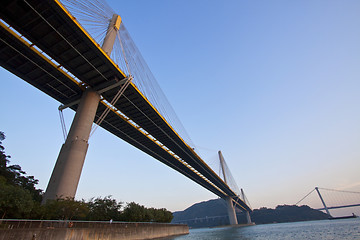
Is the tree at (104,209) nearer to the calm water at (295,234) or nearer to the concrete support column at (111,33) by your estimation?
the calm water at (295,234)

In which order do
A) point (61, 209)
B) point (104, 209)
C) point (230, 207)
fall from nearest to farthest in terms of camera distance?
point (61, 209), point (104, 209), point (230, 207)

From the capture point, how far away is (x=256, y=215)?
515ft

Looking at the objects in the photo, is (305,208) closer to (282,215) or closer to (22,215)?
(282,215)

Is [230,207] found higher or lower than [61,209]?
higher

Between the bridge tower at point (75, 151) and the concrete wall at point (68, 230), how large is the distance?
2.88 metres

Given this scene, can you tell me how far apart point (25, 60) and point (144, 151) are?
27.0 metres

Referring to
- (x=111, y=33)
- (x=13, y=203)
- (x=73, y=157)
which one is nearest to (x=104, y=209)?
(x=73, y=157)

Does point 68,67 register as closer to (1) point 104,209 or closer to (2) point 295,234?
(1) point 104,209

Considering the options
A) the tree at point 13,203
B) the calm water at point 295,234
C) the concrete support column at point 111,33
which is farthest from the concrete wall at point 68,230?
the concrete support column at point 111,33

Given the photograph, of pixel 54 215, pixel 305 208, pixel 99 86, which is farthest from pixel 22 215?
pixel 305 208

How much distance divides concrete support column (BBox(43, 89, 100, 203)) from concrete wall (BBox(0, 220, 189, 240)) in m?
2.88

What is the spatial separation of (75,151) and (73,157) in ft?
1.85

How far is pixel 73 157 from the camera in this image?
54.6ft

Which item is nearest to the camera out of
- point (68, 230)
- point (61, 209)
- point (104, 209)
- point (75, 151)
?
point (68, 230)
